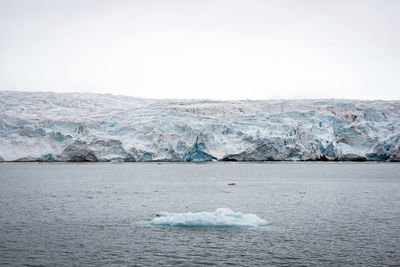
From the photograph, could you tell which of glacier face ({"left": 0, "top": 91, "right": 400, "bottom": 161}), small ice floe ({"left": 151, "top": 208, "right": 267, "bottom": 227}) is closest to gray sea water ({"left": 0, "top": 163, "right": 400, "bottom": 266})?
small ice floe ({"left": 151, "top": 208, "right": 267, "bottom": 227})

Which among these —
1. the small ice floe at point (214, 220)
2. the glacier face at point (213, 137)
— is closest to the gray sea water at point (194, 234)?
the small ice floe at point (214, 220)

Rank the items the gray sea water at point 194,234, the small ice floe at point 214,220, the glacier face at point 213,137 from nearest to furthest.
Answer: the gray sea water at point 194,234
the small ice floe at point 214,220
the glacier face at point 213,137

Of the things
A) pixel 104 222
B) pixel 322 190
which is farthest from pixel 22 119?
pixel 104 222

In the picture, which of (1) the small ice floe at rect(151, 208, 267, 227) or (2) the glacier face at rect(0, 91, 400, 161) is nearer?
(1) the small ice floe at rect(151, 208, 267, 227)

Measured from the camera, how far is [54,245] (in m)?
11.6

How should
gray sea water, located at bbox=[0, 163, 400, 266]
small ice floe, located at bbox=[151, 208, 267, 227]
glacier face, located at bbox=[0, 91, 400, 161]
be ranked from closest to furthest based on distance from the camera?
1. gray sea water, located at bbox=[0, 163, 400, 266]
2. small ice floe, located at bbox=[151, 208, 267, 227]
3. glacier face, located at bbox=[0, 91, 400, 161]

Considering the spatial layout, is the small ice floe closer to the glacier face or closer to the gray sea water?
the gray sea water

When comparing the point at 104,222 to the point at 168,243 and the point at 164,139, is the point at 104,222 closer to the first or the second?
the point at 168,243

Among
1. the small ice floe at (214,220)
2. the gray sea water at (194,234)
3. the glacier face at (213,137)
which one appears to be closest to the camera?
the gray sea water at (194,234)

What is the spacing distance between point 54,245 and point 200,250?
12.7 ft

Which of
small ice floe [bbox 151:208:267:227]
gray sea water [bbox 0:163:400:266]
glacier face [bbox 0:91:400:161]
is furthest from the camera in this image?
glacier face [bbox 0:91:400:161]

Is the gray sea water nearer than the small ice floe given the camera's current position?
Yes

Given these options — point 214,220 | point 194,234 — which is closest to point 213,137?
point 214,220

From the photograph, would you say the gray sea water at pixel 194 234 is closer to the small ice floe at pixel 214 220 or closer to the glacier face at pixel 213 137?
the small ice floe at pixel 214 220
